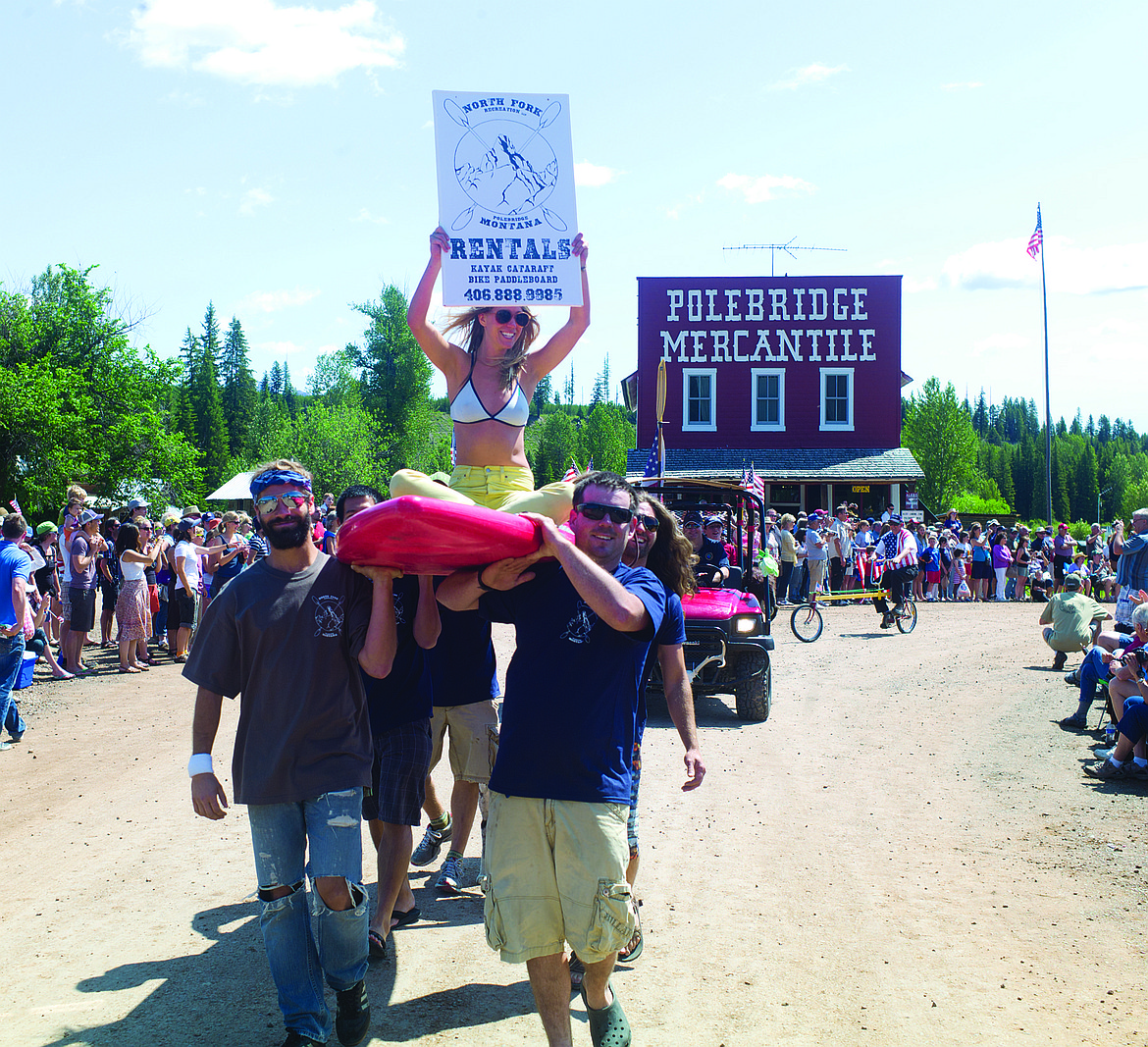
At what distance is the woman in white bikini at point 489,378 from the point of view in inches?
168

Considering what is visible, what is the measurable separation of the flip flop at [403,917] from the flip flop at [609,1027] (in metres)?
1.60

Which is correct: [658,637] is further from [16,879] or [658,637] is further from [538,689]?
[16,879]

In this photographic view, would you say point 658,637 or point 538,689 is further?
point 658,637

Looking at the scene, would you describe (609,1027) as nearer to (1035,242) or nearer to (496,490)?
(496,490)

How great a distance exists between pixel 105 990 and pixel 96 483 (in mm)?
34477

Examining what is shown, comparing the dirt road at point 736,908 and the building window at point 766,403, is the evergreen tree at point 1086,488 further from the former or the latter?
the dirt road at point 736,908

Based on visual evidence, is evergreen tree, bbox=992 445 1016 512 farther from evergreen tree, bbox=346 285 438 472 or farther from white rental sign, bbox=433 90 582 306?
white rental sign, bbox=433 90 582 306

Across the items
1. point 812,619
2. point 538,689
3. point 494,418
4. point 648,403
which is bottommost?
point 812,619

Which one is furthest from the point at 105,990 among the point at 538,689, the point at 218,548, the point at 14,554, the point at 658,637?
the point at 218,548

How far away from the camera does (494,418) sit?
14.2ft

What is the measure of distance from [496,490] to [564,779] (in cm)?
145

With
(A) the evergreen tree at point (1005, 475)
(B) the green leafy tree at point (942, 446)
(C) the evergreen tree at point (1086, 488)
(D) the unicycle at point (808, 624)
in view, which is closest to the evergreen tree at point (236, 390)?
(B) the green leafy tree at point (942, 446)

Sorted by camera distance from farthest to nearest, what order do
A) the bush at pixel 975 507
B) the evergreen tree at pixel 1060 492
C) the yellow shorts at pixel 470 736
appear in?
the evergreen tree at pixel 1060 492
the bush at pixel 975 507
the yellow shorts at pixel 470 736

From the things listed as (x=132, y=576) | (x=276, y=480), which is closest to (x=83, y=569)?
(x=132, y=576)
